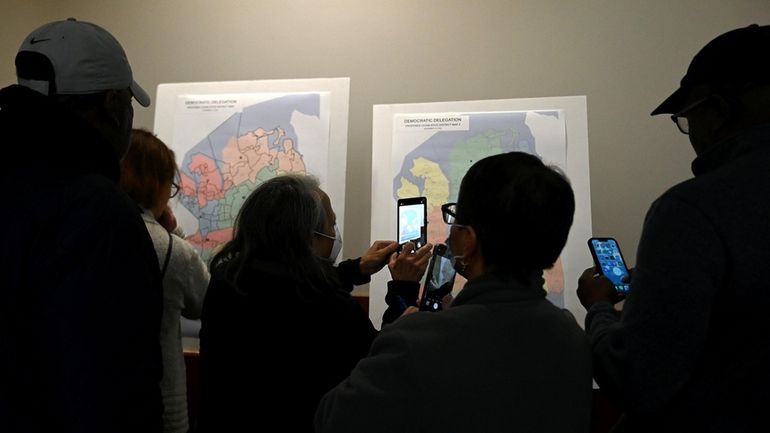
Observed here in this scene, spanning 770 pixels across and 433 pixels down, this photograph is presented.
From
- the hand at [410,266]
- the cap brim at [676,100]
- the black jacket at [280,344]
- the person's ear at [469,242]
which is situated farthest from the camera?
the hand at [410,266]

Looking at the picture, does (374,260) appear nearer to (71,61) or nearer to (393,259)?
(393,259)

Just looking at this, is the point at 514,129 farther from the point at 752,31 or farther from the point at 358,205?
the point at 752,31

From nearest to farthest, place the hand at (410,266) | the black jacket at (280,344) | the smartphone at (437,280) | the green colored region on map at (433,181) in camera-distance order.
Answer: the black jacket at (280,344), the smartphone at (437,280), the hand at (410,266), the green colored region on map at (433,181)

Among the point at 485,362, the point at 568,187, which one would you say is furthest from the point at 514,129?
the point at 485,362

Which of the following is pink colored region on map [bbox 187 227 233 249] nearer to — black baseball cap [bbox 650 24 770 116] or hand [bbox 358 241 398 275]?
hand [bbox 358 241 398 275]

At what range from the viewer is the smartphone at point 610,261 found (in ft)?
5.40

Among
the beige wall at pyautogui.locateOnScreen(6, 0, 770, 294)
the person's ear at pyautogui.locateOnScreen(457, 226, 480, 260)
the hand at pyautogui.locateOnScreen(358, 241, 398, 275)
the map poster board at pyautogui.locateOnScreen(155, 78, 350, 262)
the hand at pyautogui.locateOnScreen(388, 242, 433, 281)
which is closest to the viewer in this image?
the person's ear at pyautogui.locateOnScreen(457, 226, 480, 260)

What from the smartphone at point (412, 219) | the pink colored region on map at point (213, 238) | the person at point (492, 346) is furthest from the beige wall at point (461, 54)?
the person at point (492, 346)

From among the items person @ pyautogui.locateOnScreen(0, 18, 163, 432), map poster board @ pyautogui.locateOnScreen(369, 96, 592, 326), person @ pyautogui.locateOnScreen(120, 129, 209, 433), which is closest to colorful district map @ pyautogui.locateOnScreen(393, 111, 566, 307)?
map poster board @ pyautogui.locateOnScreen(369, 96, 592, 326)

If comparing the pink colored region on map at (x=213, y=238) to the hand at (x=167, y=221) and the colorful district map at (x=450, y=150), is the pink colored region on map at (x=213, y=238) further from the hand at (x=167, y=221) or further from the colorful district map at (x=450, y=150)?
the colorful district map at (x=450, y=150)

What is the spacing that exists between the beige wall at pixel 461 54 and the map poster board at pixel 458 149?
34 cm

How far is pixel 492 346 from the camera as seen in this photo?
99 centimetres

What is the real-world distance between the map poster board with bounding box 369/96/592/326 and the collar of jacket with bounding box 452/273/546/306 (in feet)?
4.96

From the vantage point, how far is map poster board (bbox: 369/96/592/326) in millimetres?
2537
